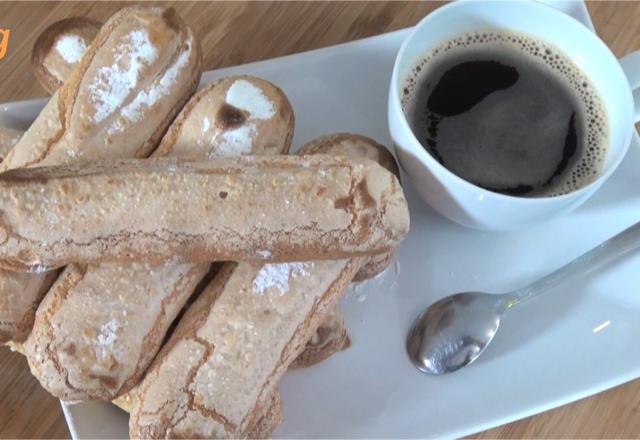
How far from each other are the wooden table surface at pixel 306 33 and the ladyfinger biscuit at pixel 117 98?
0.23m

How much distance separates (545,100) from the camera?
0.86m

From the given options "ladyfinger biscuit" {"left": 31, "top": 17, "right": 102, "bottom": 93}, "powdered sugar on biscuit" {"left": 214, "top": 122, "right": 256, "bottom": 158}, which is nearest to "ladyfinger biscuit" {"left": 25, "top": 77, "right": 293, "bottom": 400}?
"powdered sugar on biscuit" {"left": 214, "top": 122, "right": 256, "bottom": 158}

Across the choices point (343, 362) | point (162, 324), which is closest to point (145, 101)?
point (162, 324)

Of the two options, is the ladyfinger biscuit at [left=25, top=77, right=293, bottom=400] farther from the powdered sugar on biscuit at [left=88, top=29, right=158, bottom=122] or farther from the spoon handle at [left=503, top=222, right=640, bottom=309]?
the spoon handle at [left=503, top=222, right=640, bottom=309]

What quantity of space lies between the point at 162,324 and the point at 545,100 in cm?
49

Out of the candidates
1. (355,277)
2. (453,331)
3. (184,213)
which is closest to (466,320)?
(453,331)

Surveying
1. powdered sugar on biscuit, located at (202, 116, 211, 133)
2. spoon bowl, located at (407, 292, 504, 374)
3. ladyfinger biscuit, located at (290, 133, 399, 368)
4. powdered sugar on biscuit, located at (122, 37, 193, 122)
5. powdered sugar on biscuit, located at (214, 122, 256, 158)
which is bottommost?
spoon bowl, located at (407, 292, 504, 374)

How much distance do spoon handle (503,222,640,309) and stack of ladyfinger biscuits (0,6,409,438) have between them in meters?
0.22

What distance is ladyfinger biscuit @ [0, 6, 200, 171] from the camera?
0.73 m

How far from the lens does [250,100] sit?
0.77 meters

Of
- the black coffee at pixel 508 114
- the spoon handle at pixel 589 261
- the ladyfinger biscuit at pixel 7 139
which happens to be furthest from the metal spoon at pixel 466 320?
the ladyfinger biscuit at pixel 7 139

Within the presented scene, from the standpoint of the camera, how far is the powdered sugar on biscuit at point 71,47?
2.66 feet

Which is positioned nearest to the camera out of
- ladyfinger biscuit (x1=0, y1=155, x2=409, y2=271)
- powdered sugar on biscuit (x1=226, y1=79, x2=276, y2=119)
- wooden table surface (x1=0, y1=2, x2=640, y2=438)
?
ladyfinger biscuit (x1=0, y1=155, x2=409, y2=271)

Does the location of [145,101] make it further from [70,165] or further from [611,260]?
[611,260]
